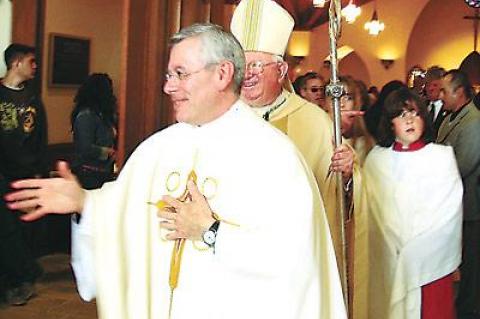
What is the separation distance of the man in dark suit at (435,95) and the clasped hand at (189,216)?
4012 millimetres

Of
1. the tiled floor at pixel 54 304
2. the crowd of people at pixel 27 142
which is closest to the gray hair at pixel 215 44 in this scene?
the tiled floor at pixel 54 304

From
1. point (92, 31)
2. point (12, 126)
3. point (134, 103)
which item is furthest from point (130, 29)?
point (92, 31)

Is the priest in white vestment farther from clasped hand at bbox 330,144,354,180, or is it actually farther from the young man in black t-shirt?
the young man in black t-shirt

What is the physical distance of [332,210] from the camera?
10.0 feet

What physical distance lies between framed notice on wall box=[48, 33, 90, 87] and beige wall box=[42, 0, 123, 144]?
0.06 metres

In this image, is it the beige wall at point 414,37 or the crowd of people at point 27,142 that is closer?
the crowd of people at point 27,142

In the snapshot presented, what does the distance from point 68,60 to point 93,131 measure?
2071mm

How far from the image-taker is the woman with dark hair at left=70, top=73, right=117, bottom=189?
17.8ft

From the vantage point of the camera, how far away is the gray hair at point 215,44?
199 centimetres

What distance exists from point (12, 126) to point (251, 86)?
2867 millimetres

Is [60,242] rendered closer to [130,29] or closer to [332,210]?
[130,29]

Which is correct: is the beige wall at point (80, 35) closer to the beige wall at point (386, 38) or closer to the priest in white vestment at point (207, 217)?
the priest in white vestment at point (207, 217)

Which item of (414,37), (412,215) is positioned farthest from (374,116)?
(414,37)

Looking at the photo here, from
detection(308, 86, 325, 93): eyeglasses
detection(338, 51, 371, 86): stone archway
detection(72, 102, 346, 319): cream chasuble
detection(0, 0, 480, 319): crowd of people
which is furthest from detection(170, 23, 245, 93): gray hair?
detection(338, 51, 371, 86): stone archway
